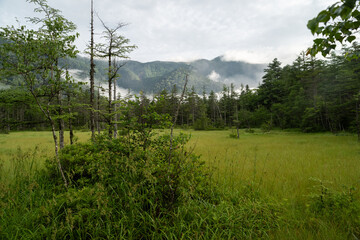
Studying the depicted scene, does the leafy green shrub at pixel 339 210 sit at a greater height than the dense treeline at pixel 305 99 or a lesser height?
lesser

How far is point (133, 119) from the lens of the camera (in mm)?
3582

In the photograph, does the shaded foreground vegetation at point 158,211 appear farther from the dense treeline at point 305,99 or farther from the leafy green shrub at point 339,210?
the dense treeline at point 305,99

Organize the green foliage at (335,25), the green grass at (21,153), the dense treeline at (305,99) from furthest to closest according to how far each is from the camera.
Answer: the dense treeline at (305,99), the green grass at (21,153), the green foliage at (335,25)

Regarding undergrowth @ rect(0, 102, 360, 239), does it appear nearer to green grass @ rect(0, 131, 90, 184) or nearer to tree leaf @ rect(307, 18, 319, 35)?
green grass @ rect(0, 131, 90, 184)

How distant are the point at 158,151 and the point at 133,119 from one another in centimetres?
97

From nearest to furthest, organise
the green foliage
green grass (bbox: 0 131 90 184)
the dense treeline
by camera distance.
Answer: the green foliage, green grass (bbox: 0 131 90 184), the dense treeline

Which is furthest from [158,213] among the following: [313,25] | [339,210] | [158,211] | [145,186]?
[313,25]

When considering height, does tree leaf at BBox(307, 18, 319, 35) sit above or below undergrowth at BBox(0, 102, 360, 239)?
above

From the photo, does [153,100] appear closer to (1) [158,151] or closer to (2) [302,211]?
(1) [158,151]

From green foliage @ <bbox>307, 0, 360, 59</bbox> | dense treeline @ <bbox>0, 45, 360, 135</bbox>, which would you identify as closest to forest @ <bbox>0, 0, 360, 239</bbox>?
green foliage @ <bbox>307, 0, 360, 59</bbox>

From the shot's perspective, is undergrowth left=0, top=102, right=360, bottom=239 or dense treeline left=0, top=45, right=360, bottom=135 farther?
dense treeline left=0, top=45, right=360, bottom=135

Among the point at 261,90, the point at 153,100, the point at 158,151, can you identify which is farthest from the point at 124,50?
the point at 261,90

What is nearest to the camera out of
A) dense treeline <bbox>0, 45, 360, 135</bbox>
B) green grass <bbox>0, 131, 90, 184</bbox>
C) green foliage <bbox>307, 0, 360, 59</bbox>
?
green foliage <bbox>307, 0, 360, 59</bbox>

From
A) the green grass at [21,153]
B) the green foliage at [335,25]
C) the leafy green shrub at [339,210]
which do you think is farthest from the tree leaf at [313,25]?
the green grass at [21,153]
